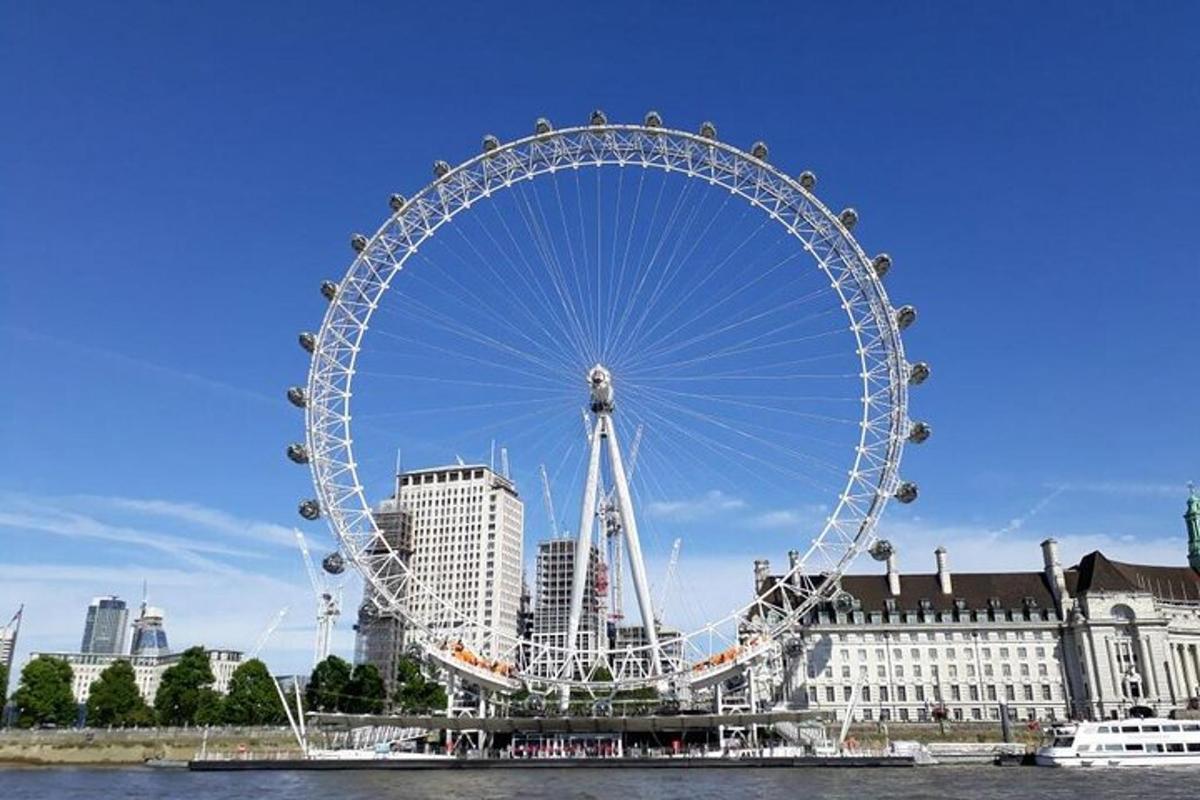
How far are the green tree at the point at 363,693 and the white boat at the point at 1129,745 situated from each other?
240 feet

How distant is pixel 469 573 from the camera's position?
646ft

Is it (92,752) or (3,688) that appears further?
(3,688)

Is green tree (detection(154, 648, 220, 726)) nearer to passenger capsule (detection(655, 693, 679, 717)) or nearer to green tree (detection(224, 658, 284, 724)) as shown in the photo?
green tree (detection(224, 658, 284, 724))

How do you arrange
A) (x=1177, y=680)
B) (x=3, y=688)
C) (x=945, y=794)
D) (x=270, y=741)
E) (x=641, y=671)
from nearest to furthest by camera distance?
1. (x=945, y=794)
2. (x=641, y=671)
3. (x=270, y=741)
4. (x=1177, y=680)
5. (x=3, y=688)

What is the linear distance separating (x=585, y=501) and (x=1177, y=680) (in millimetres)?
74838

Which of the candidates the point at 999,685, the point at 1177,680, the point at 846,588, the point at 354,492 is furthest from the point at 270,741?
the point at 1177,680

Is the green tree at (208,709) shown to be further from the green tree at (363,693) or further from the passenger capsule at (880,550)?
the passenger capsule at (880,550)

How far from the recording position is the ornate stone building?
108m

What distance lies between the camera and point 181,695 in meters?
110

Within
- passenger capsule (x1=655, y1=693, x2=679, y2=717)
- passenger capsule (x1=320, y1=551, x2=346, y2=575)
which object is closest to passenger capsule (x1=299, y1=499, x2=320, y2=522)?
passenger capsule (x1=320, y1=551, x2=346, y2=575)

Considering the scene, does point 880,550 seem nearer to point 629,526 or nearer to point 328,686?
point 629,526

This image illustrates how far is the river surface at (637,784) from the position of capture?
4847cm

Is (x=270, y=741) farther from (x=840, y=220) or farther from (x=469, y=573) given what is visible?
(x=469, y=573)

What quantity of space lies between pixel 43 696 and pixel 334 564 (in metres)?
60.0
